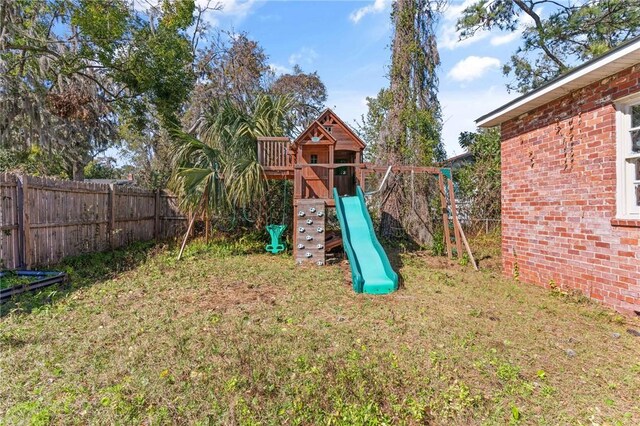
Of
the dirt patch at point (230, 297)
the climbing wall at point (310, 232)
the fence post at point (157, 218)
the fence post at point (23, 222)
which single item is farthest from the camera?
the fence post at point (157, 218)

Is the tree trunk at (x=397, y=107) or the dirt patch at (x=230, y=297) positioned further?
the tree trunk at (x=397, y=107)

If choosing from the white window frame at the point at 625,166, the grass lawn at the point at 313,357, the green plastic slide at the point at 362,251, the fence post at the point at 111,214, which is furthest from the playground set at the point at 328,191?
the fence post at the point at 111,214

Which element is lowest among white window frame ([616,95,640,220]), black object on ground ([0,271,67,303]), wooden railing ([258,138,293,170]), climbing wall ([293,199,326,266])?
black object on ground ([0,271,67,303])

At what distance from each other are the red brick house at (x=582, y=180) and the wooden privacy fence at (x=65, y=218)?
789 cm

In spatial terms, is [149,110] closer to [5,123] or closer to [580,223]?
[5,123]

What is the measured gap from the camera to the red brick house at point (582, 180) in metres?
3.75

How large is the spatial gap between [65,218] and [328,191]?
17.6 ft

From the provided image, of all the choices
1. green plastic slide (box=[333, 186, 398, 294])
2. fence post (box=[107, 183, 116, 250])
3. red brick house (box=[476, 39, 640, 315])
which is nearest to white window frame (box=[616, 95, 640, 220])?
red brick house (box=[476, 39, 640, 315])

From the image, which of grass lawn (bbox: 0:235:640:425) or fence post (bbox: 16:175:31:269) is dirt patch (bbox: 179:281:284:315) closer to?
grass lawn (bbox: 0:235:640:425)

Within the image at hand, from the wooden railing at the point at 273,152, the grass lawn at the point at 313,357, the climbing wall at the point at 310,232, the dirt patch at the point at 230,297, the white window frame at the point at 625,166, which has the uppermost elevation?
the wooden railing at the point at 273,152

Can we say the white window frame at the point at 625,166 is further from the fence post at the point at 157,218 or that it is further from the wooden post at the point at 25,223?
the fence post at the point at 157,218

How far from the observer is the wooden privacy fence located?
5281 millimetres

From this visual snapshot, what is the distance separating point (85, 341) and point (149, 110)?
9.68m

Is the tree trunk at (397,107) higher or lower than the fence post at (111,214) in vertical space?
higher
